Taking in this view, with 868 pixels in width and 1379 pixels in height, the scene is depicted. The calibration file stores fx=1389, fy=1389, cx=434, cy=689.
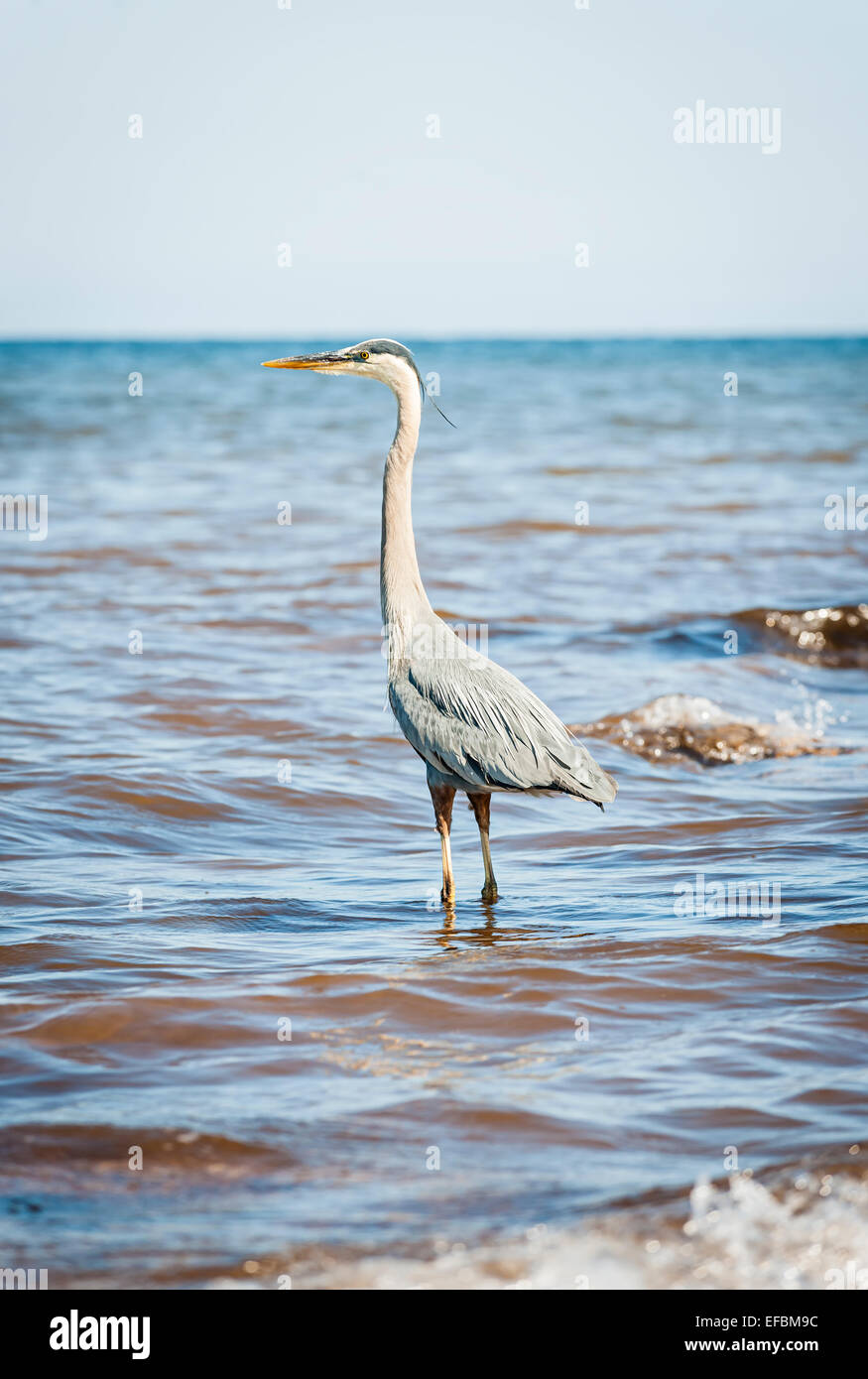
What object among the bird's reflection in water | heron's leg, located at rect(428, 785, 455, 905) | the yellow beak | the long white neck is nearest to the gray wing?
heron's leg, located at rect(428, 785, 455, 905)

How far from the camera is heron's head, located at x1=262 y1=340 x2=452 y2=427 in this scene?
19.8ft

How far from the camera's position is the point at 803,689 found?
1016 centimetres

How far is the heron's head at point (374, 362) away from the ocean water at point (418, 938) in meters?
2.27

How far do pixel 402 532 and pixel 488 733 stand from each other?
109 centimetres

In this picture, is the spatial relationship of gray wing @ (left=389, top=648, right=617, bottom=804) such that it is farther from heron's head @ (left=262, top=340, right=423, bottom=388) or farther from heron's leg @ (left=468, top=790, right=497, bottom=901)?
heron's head @ (left=262, top=340, right=423, bottom=388)

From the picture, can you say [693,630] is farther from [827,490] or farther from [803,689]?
[827,490]

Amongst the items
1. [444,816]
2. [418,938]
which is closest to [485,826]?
[444,816]

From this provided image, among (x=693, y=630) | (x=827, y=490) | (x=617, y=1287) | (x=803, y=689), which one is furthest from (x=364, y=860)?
(x=827, y=490)

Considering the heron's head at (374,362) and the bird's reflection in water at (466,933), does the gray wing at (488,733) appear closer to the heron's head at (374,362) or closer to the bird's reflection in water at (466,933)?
the bird's reflection in water at (466,933)

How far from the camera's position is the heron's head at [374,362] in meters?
6.04

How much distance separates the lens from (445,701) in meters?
5.75

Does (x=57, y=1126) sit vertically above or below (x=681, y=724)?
below

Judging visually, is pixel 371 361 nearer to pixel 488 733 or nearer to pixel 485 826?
pixel 488 733
